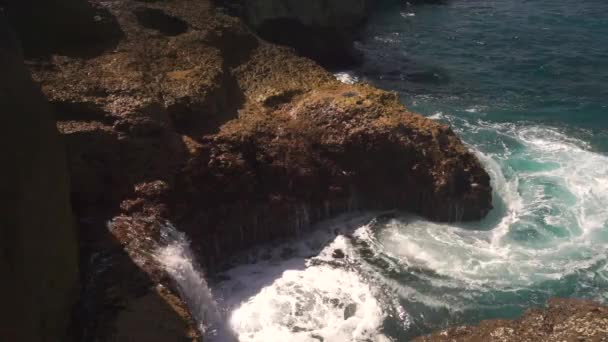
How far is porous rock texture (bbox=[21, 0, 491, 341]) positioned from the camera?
12.1 meters

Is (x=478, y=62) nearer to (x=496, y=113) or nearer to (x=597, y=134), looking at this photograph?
(x=496, y=113)

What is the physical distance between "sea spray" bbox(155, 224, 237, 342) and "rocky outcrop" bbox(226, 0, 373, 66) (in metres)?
14.5

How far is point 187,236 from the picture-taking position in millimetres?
12469

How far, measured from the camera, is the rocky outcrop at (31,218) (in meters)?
7.29

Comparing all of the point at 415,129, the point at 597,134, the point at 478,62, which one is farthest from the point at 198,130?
the point at 478,62

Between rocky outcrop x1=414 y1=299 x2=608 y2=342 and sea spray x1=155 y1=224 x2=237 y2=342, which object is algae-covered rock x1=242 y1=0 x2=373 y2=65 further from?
rocky outcrop x1=414 y1=299 x2=608 y2=342

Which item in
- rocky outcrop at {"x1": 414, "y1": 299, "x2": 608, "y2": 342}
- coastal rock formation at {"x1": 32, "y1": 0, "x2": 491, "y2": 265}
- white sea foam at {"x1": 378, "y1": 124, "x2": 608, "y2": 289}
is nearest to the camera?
rocky outcrop at {"x1": 414, "y1": 299, "x2": 608, "y2": 342}

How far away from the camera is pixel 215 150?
45.0 feet

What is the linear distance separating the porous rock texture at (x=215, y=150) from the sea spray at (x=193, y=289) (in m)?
0.34

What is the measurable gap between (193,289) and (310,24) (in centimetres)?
1715

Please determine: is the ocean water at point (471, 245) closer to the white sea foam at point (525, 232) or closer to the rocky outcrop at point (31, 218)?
the white sea foam at point (525, 232)

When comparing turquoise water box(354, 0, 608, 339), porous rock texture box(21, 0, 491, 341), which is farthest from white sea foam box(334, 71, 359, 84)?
porous rock texture box(21, 0, 491, 341)

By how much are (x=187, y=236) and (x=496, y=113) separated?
46.0ft

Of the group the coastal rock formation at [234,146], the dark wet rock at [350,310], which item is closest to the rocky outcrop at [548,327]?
the dark wet rock at [350,310]
